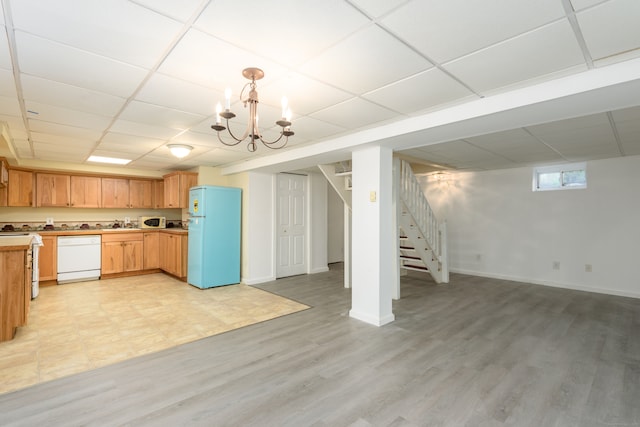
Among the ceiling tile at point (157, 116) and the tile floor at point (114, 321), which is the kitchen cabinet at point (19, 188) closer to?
the tile floor at point (114, 321)

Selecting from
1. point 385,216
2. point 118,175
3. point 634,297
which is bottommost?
point 634,297

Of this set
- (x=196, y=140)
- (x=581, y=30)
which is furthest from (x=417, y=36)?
(x=196, y=140)

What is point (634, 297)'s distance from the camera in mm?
4902

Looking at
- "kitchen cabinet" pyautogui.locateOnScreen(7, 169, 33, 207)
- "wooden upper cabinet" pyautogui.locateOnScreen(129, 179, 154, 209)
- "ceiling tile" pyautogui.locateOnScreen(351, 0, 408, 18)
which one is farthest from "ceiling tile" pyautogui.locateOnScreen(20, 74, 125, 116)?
"wooden upper cabinet" pyautogui.locateOnScreen(129, 179, 154, 209)

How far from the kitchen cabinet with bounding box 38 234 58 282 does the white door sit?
403cm

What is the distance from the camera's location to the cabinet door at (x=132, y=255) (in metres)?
6.20

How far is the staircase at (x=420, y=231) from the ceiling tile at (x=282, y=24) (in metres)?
3.68

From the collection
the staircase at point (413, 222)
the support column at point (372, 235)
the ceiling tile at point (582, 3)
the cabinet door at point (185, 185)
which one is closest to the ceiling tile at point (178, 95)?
the support column at point (372, 235)

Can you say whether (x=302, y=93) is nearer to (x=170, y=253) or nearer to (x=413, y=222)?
(x=413, y=222)

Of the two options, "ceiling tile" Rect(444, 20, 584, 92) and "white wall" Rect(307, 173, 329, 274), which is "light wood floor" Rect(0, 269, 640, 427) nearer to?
"ceiling tile" Rect(444, 20, 584, 92)

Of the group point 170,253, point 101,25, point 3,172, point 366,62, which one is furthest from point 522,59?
point 3,172

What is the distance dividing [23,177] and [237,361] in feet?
19.2

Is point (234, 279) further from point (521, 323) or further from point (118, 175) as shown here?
point (521, 323)

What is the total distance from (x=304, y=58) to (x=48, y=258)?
6.17m
